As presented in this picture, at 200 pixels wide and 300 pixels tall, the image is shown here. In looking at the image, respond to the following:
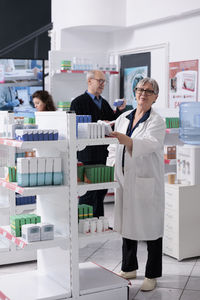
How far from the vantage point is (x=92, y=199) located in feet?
18.5

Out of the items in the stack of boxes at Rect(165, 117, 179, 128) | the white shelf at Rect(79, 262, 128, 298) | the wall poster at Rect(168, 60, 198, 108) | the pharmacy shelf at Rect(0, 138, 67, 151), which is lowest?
the white shelf at Rect(79, 262, 128, 298)

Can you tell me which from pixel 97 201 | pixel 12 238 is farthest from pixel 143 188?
pixel 97 201

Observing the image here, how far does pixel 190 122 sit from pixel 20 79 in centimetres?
338

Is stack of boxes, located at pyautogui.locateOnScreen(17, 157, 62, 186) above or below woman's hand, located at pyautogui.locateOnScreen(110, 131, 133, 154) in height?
below

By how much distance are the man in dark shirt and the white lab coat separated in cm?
144

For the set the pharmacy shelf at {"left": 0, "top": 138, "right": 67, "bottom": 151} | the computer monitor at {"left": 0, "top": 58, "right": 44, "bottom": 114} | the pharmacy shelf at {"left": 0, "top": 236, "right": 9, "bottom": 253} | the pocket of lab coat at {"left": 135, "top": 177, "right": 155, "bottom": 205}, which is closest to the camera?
the pharmacy shelf at {"left": 0, "top": 138, "right": 67, "bottom": 151}

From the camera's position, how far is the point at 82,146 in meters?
3.62

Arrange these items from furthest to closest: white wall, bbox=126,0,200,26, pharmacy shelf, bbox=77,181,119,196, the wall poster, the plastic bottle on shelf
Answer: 1. the wall poster
2. white wall, bbox=126,0,200,26
3. the plastic bottle on shelf
4. pharmacy shelf, bbox=77,181,119,196

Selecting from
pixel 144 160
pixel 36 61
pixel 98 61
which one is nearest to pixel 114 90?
pixel 98 61

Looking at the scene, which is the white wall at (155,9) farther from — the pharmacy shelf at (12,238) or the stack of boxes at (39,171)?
the pharmacy shelf at (12,238)

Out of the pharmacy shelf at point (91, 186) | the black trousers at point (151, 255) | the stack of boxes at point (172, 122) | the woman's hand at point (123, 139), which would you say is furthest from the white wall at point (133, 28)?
the pharmacy shelf at point (91, 186)

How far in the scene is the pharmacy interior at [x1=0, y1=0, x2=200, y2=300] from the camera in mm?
Result: 3598

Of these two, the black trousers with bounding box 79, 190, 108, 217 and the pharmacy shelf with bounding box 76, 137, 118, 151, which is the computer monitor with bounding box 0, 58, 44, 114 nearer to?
the black trousers with bounding box 79, 190, 108, 217

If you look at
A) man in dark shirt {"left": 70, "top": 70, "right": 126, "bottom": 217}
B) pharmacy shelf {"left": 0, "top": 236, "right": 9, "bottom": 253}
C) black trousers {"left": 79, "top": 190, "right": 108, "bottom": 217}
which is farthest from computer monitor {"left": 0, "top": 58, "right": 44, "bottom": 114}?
pharmacy shelf {"left": 0, "top": 236, "right": 9, "bottom": 253}
